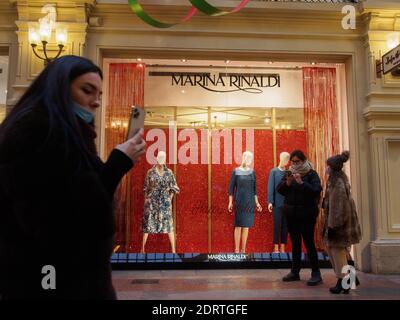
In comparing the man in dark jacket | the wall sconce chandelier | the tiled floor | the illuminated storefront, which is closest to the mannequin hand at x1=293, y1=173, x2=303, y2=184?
the man in dark jacket

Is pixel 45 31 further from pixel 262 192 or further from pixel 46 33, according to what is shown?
pixel 262 192

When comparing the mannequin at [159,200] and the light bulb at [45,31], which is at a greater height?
the light bulb at [45,31]

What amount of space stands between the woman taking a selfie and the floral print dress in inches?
235

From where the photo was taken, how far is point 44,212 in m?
1.14

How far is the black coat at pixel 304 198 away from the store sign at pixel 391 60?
223 centimetres

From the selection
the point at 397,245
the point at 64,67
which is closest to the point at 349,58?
the point at 397,245

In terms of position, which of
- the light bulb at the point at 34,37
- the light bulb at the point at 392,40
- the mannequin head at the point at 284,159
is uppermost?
the light bulb at the point at 392,40

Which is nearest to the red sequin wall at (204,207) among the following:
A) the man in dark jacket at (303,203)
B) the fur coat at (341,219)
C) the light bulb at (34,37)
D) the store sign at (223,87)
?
the store sign at (223,87)

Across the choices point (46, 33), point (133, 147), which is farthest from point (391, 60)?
point (133, 147)

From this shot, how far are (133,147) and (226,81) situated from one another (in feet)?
21.2

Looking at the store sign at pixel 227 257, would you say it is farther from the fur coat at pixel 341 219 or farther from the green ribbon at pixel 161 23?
the green ribbon at pixel 161 23

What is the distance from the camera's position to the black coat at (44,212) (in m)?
1.14
